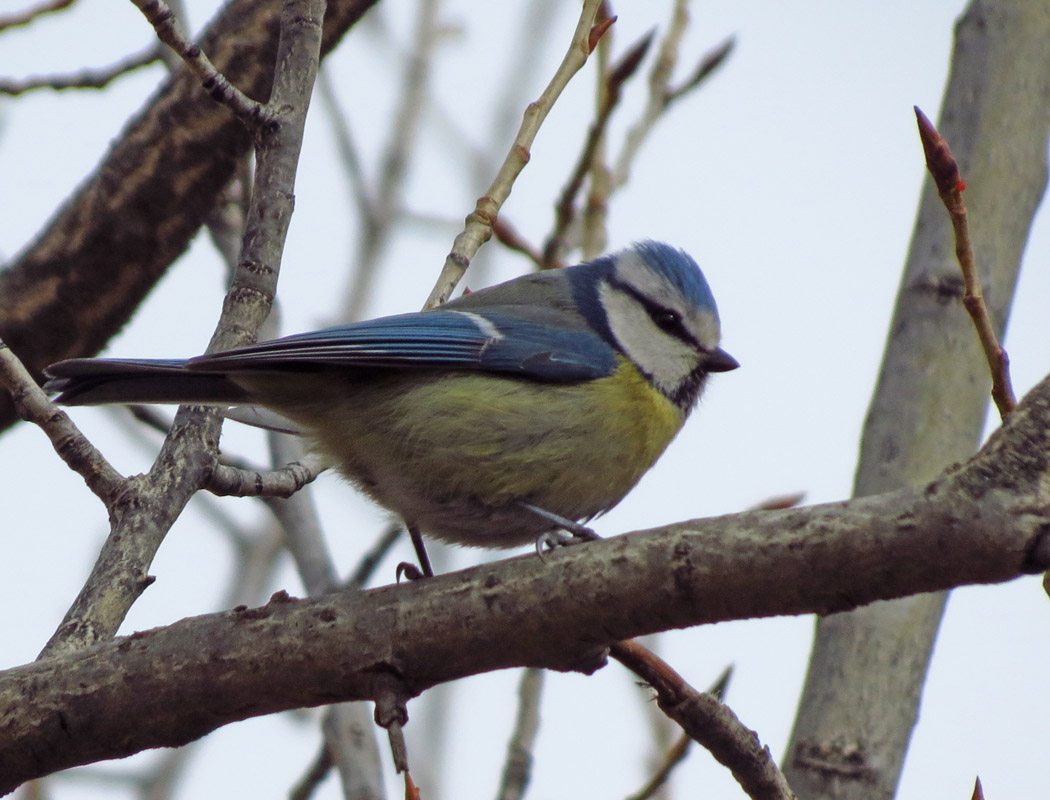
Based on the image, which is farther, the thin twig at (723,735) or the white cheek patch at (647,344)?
the white cheek patch at (647,344)

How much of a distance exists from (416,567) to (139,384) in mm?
832

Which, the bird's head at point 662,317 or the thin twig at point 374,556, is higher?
the bird's head at point 662,317

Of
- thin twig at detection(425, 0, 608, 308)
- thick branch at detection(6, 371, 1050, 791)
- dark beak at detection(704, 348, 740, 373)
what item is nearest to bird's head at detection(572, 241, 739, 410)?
dark beak at detection(704, 348, 740, 373)

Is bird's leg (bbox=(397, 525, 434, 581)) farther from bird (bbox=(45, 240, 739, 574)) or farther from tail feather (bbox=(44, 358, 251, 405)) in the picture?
tail feather (bbox=(44, 358, 251, 405))

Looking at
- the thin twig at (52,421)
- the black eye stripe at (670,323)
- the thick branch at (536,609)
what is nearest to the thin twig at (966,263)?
the thick branch at (536,609)

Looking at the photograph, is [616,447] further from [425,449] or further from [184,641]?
[184,641]

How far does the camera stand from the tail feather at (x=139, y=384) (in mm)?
2715

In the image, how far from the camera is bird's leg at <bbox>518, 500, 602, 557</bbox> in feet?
8.29

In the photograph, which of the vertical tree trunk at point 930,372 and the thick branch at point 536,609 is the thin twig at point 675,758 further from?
the thick branch at point 536,609

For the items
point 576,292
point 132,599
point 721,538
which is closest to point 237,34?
point 576,292

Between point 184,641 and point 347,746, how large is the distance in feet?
3.70

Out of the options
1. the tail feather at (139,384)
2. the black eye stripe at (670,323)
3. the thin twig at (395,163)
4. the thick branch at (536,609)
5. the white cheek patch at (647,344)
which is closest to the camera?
the thick branch at (536,609)

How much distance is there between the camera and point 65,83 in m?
3.43

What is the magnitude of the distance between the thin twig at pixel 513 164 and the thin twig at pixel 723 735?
51.4 inches
